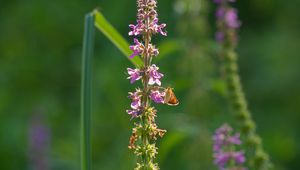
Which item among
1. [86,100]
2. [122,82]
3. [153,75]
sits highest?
[122,82]

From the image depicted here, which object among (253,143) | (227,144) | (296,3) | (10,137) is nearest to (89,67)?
(227,144)

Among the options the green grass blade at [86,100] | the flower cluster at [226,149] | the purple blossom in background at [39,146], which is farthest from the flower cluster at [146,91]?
the purple blossom in background at [39,146]

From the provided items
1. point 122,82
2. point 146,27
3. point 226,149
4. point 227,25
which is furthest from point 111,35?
point 122,82

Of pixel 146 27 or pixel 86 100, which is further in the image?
pixel 86 100

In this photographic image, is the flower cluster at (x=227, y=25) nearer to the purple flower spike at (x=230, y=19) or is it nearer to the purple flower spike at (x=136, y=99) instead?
the purple flower spike at (x=230, y=19)

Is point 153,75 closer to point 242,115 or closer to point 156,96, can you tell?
point 156,96

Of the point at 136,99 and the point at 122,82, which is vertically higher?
the point at 122,82

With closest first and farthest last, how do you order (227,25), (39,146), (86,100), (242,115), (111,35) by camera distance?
1. (86,100)
2. (111,35)
3. (242,115)
4. (227,25)
5. (39,146)
